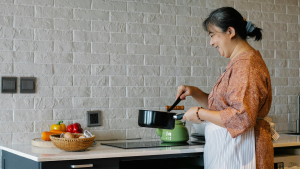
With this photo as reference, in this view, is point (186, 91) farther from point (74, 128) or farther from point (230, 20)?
point (74, 128)

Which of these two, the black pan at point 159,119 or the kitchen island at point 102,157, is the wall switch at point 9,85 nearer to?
the kitchen island at point 102,157

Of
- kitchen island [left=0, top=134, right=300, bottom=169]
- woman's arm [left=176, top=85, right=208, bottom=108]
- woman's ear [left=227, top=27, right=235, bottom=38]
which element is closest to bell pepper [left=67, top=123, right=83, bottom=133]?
kitchen island [left=0, top=134, right=300, bottom=169]

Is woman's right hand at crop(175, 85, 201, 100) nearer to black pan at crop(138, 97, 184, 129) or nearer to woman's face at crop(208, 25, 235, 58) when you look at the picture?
black pan at crop(138, 97, 184, 129)

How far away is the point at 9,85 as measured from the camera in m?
2.37

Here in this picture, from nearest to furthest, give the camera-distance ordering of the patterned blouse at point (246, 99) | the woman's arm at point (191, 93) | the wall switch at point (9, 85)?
the patterned blouse at point (246, 99) < the woman's arm at point (191, 93) < the wall switch at point (9, 85)

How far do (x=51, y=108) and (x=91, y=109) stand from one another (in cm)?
29

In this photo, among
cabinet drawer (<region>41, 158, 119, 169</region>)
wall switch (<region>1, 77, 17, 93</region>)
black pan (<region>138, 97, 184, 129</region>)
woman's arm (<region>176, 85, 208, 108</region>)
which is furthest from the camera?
wall switch (<region>1, 77, 17, 93</region>)

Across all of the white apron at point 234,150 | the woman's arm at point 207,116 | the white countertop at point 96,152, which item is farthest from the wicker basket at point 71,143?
the white apron at point 234,150

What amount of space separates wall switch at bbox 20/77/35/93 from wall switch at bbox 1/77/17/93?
0.15ft

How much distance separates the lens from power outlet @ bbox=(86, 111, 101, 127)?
2.56m

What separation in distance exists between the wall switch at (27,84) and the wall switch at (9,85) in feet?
0.15

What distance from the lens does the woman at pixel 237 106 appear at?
1.67 m

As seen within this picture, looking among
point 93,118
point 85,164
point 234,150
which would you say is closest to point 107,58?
point 93,118

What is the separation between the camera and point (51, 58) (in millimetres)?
2494
